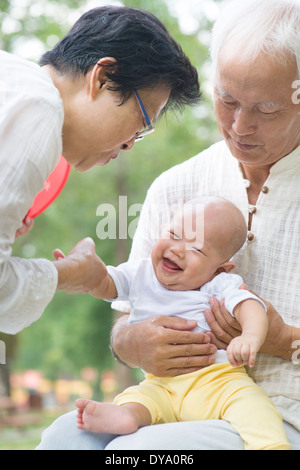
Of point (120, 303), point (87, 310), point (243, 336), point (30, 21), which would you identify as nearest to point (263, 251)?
point (243, 336)

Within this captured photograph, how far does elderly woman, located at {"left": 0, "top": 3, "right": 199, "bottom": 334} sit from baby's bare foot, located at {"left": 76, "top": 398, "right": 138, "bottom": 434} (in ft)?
1.03

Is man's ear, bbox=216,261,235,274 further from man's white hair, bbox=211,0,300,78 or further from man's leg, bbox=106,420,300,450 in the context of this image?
man's white hair, bbox=211,0,300,78

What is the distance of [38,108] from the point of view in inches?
56.8

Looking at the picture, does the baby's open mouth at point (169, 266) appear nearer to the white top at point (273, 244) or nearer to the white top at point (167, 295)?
the white top at point (167, 295)

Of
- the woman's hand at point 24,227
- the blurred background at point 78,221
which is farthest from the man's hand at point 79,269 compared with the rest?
the blurred background at point 78,221

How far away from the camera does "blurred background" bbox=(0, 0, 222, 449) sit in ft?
22.7

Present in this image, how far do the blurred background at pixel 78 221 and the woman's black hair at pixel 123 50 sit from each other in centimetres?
187

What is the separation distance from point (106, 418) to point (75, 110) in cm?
88

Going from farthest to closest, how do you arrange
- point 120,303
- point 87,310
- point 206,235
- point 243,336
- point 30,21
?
point 87,310
point 30,21
point 120,303
point 206,235
point 243,336

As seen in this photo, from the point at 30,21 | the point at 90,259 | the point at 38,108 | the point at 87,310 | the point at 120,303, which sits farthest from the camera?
the point at 87,310

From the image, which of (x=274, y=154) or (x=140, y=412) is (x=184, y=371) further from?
(x=274, y=154)

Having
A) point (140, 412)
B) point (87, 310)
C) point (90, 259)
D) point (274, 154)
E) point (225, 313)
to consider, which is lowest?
point (87, 310)

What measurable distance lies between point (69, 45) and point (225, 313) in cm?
94

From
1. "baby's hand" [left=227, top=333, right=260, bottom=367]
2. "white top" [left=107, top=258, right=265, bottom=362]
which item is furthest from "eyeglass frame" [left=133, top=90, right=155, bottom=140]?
"baby's hand" [left=227, top=333, right=260, bottom=367]
